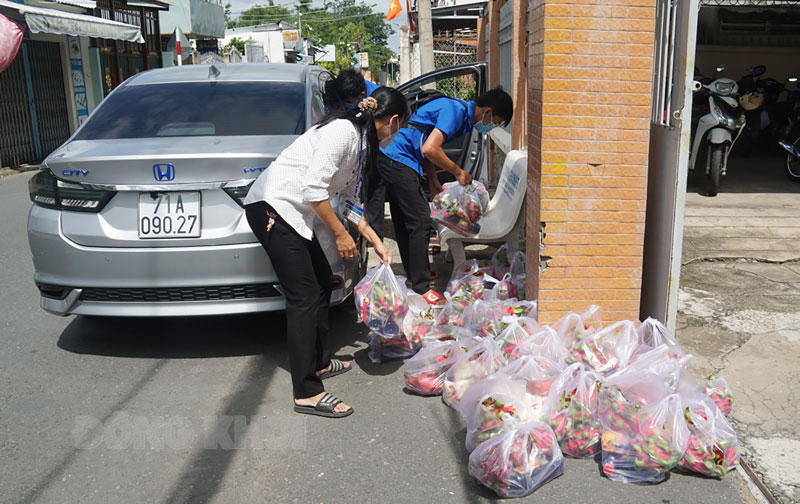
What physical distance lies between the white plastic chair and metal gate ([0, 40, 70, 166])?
11891mm

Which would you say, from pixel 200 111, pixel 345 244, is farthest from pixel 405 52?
pixel 345 244

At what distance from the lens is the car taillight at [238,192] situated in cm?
400

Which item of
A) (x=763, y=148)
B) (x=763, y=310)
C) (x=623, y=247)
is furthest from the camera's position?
(x=763, y=148)

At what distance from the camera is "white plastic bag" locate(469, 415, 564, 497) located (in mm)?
2887

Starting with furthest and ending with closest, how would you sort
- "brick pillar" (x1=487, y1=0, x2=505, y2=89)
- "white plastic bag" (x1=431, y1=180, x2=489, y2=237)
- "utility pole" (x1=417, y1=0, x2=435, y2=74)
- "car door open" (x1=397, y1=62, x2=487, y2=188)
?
1. "utility pole" (x1=417, y1=0, x2=435, y2=74)
2. "brick pillar" (x1=487, y1=0, x2=505, y2=89)
3. "car door open" (x1=397, y1=62, x2=487, y2=188)
4. "white plastic bag" (x1=431, y1=180, x2=489, y2=237)

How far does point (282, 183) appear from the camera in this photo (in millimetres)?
3590

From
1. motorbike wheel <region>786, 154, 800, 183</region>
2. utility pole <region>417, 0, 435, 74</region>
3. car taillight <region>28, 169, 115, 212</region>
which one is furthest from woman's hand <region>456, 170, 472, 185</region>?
utility pole <region>417, 0, 435, 74</region>

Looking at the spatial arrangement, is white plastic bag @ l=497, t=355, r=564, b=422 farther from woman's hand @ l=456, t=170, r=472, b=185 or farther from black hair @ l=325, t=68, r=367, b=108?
woman's hand @ l=456, t=170, r=472, b=185

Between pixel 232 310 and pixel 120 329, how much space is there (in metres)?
1.28

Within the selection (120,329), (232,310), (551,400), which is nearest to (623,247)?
(551,400)

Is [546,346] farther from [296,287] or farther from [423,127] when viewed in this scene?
[423,127]

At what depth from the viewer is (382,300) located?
3998 mm

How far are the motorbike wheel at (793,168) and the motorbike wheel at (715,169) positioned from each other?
1.36 m

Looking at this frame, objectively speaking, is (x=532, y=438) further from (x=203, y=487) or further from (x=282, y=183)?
(x=282, y=183)
